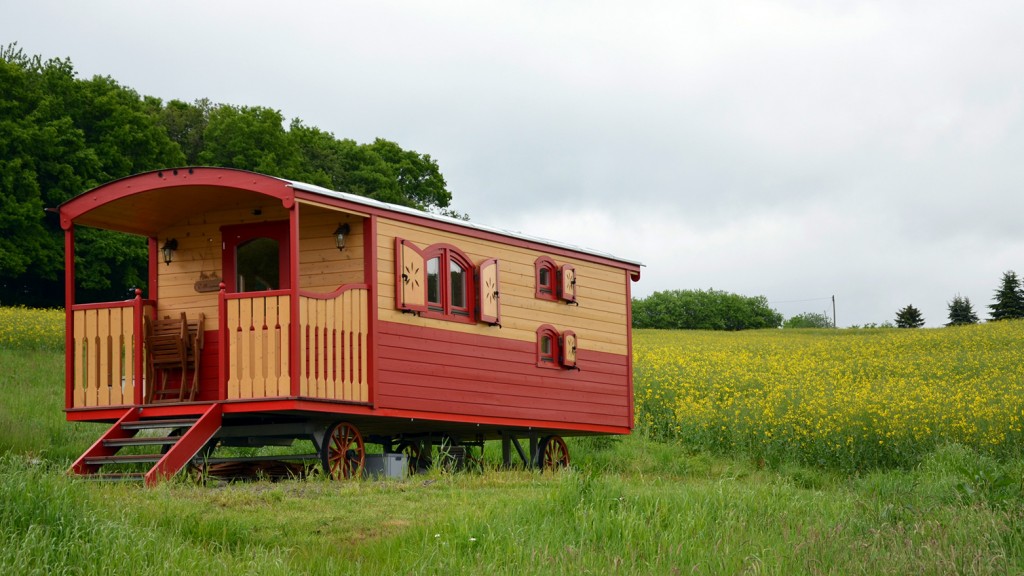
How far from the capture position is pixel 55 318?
107 ft

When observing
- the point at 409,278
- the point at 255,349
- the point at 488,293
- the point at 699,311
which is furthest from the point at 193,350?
the point at 699,311

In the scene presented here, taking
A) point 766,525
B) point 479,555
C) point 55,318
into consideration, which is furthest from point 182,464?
point 55,318

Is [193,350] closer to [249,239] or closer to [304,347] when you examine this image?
[249,239]

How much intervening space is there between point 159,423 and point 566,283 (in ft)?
23.1

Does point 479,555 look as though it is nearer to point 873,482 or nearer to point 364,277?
point 364,277

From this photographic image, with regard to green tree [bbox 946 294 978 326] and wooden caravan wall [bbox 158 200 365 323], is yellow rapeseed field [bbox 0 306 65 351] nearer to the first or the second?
wooden caravan wall [bbox 158 200 365 323]

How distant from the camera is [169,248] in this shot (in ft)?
58.3

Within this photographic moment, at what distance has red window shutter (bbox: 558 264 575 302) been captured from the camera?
788 inches

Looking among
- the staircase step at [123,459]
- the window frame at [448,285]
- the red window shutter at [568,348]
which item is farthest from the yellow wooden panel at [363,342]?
the red window shutter at [568,348]

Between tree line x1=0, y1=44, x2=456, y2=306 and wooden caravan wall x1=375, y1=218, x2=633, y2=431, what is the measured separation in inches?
976

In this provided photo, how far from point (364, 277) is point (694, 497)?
19.5 ft

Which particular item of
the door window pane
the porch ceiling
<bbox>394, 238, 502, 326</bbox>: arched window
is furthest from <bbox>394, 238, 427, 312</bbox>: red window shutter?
the porch ceiling

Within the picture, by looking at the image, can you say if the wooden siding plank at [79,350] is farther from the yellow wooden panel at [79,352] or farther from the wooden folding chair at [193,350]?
the wooden folding chair at [193,350]

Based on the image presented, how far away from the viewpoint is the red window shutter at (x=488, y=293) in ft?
59.1
